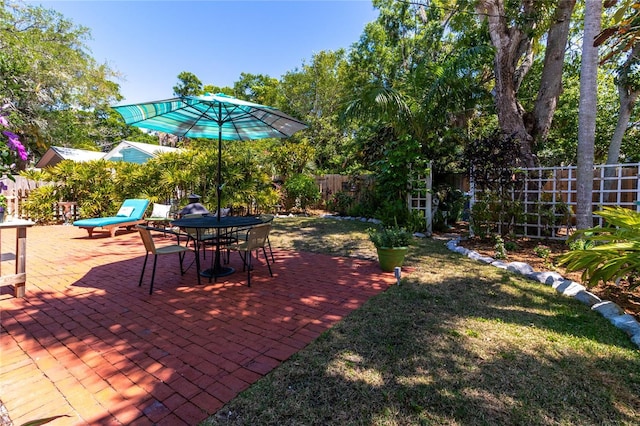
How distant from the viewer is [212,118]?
469 centimetres

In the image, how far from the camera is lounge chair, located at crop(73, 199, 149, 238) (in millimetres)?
7014

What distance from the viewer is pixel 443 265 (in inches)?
197

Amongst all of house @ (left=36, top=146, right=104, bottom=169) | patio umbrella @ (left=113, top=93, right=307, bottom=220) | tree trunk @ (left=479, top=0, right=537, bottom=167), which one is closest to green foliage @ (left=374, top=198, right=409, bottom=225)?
tree trunk @ (left=479, top=0, right=537, bottom=167)

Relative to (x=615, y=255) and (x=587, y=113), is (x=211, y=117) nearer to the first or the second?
(x=615, y=255)

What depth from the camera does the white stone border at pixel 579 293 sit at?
2.81 metres

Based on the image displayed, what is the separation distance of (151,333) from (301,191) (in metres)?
10.0

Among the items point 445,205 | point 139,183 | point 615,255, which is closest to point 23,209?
point 139,183

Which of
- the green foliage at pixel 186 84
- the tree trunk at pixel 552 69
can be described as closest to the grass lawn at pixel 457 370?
the tree trunk at pixel 552 69

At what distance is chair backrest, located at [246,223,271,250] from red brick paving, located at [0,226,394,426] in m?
0.53

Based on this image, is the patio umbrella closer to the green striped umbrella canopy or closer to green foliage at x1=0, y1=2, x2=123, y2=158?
the green striped umbrella canopy

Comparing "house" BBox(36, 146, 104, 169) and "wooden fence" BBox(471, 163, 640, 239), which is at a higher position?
"house" BBox(36, 146, 104, 169)

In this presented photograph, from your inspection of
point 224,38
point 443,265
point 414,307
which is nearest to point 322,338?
point 414,307

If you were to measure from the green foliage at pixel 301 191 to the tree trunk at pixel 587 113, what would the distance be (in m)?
8.75

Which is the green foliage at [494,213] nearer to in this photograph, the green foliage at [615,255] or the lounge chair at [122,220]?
the green foliage at [615,255]
